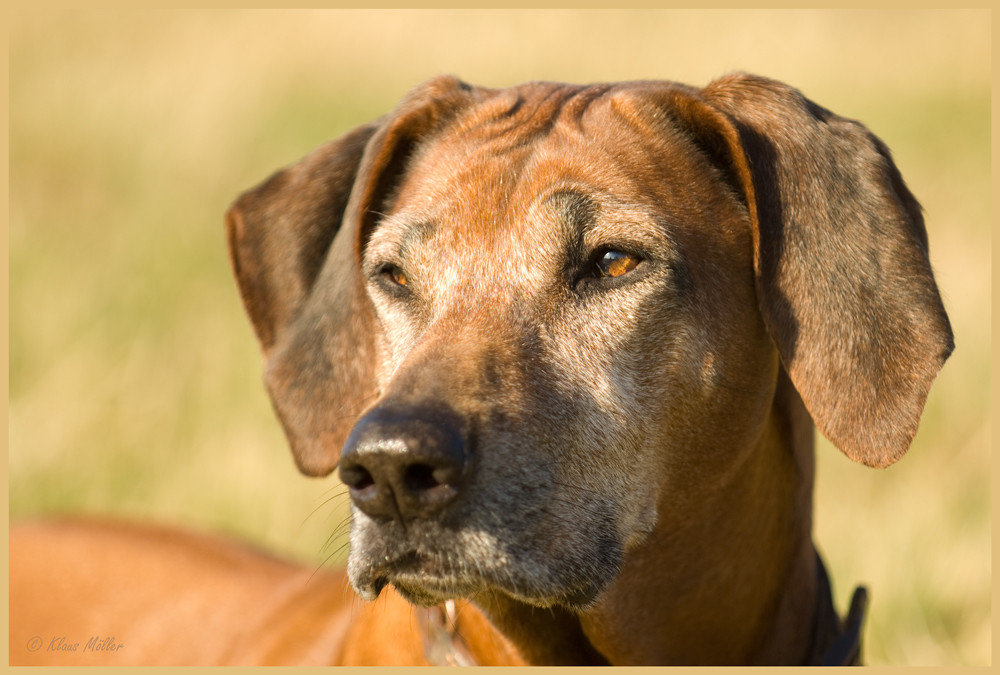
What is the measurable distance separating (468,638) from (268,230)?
57.7 inches

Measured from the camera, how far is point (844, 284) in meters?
2.54

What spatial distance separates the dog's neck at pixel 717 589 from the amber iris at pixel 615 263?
0.61 meters

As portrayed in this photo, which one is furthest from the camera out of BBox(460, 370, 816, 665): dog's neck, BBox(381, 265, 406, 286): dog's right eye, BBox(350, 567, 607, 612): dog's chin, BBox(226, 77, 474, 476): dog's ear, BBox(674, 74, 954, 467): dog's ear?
BBox(226, 77, 474, 476): dog's ear

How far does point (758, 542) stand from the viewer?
2.71 m

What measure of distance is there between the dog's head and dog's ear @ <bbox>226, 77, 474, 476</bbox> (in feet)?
0.43

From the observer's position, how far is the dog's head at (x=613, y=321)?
216 centimetres

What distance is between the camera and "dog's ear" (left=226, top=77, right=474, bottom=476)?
301 centimetres

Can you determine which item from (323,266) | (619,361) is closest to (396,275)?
(323,266)

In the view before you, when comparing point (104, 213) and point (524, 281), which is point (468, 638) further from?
point (104, 213)

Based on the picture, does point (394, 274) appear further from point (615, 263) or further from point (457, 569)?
point (457, 569)

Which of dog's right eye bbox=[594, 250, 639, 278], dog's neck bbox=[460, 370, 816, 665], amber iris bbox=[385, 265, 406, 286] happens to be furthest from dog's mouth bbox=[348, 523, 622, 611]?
amber iris bbox=[385, 265, 406, 286]

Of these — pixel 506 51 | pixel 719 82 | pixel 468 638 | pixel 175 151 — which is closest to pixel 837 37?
pixel 506 51

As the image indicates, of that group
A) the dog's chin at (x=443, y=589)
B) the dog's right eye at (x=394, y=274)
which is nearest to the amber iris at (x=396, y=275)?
the dog's right eye at (x=394, y=274)

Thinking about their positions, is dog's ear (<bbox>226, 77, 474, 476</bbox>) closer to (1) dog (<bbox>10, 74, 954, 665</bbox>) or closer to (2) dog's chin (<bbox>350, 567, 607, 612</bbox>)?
(1) dog (<bbox>10, 74, 954, 665</bbox>)
